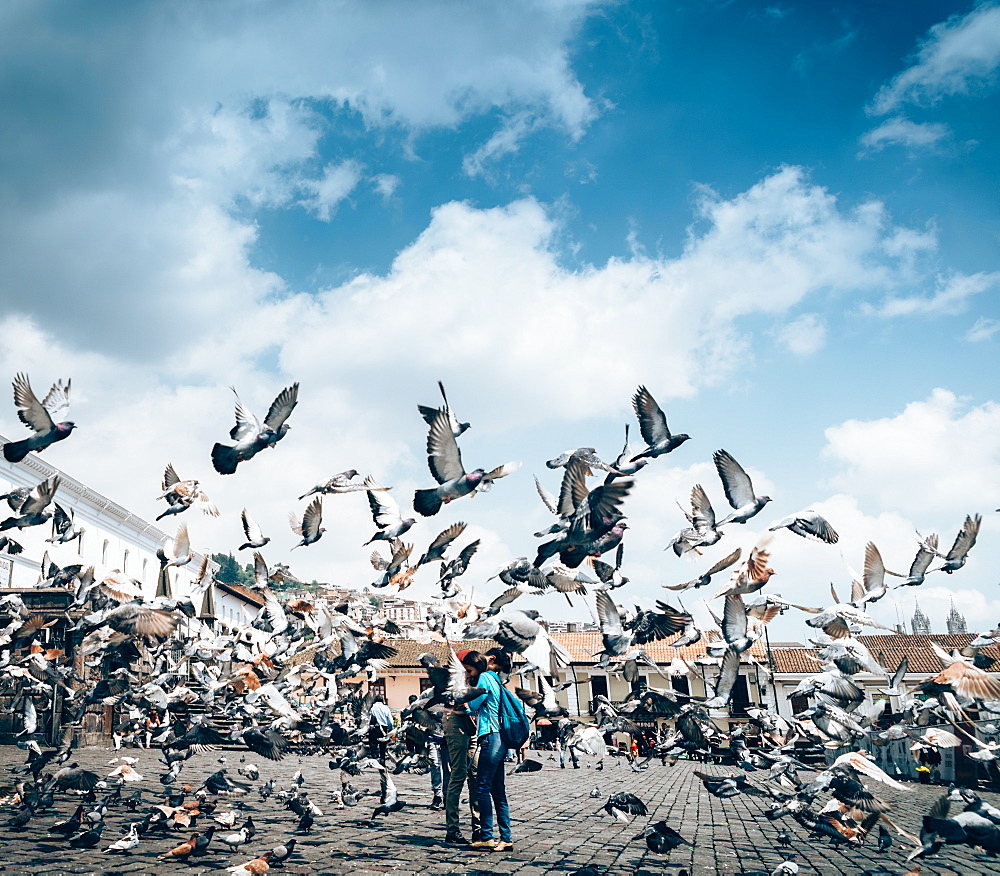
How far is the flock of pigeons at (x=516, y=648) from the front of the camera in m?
6.20

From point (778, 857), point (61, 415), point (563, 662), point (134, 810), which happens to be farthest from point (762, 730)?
point (61, 415)

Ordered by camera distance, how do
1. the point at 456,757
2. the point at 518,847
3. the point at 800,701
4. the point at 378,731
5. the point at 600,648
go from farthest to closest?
the point at 600,648 < the point at 378,731 < the point at 800,701 < the point at 456,757 < the point at 518,847

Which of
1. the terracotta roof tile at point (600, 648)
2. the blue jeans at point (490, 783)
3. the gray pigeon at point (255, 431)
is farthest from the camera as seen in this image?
the terracotta roof tile at point (600, 648)

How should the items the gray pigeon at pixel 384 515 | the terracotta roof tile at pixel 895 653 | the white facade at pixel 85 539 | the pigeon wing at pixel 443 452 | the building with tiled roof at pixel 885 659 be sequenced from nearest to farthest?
the pigeon wing at pixel 443 452 < the gray pigeon at pixel 384 515 < the terracotta roof tile at pixel 895 653 < the building with tiled roof at pixel 885 659 < the white facade at pixel 85 539

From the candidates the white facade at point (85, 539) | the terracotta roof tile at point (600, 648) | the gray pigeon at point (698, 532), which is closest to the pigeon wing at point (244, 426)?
the gray pigeon at point (698, 532)

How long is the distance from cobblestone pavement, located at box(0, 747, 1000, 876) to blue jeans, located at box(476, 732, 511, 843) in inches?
8.7

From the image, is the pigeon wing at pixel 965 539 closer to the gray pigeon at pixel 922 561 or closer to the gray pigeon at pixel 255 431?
the gray pigeon at pixel 922 561

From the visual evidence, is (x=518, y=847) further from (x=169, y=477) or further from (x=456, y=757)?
(x=169, y=477)

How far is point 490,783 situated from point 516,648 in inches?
43.3

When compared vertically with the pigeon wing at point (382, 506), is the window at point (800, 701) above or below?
below

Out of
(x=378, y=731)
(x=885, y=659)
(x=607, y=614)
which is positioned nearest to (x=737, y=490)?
(x=607, y=614)

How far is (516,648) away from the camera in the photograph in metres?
6.39

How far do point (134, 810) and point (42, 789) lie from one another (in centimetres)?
95

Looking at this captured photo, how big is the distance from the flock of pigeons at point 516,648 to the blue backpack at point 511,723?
0.97ft
